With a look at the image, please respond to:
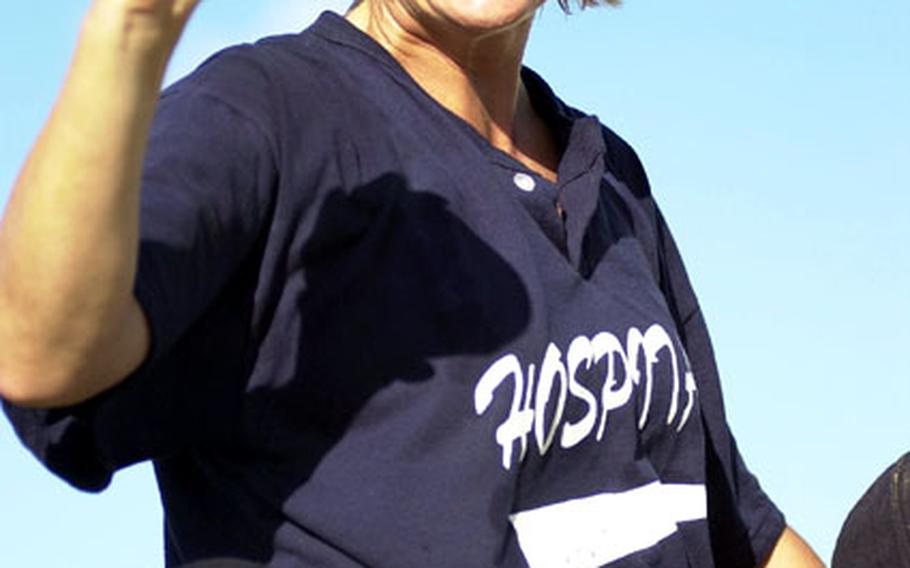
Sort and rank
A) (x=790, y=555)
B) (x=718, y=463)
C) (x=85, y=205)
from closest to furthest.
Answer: (x=85, y=205) → (x=718, y=463) → (x=790, y=555)

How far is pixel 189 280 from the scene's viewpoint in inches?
77.3

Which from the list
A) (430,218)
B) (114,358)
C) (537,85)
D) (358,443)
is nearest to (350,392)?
(358,443)

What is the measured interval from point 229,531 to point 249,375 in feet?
0.53

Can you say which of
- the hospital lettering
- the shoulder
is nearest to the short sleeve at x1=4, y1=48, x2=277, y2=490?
the hospital lettering

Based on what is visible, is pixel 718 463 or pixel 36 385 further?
pixel 718 463

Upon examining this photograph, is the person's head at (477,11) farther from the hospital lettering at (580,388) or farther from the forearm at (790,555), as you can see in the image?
the forearm at (790,555)

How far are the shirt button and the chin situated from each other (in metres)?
0.16

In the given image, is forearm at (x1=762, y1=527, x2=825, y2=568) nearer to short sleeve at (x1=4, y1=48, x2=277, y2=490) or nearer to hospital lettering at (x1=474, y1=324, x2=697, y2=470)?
hospital lettering at (x1=474, y1=324, x2=697, y2=470)

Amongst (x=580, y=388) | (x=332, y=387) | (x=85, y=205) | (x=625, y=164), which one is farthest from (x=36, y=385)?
(x=625, y=164)

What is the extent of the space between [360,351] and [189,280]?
267mm

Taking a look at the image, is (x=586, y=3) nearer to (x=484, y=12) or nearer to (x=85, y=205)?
(x=484, y=12)

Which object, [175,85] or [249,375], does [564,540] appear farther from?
[175,85]

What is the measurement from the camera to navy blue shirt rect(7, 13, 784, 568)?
2.05m

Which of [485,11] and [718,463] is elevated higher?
[485,11]
